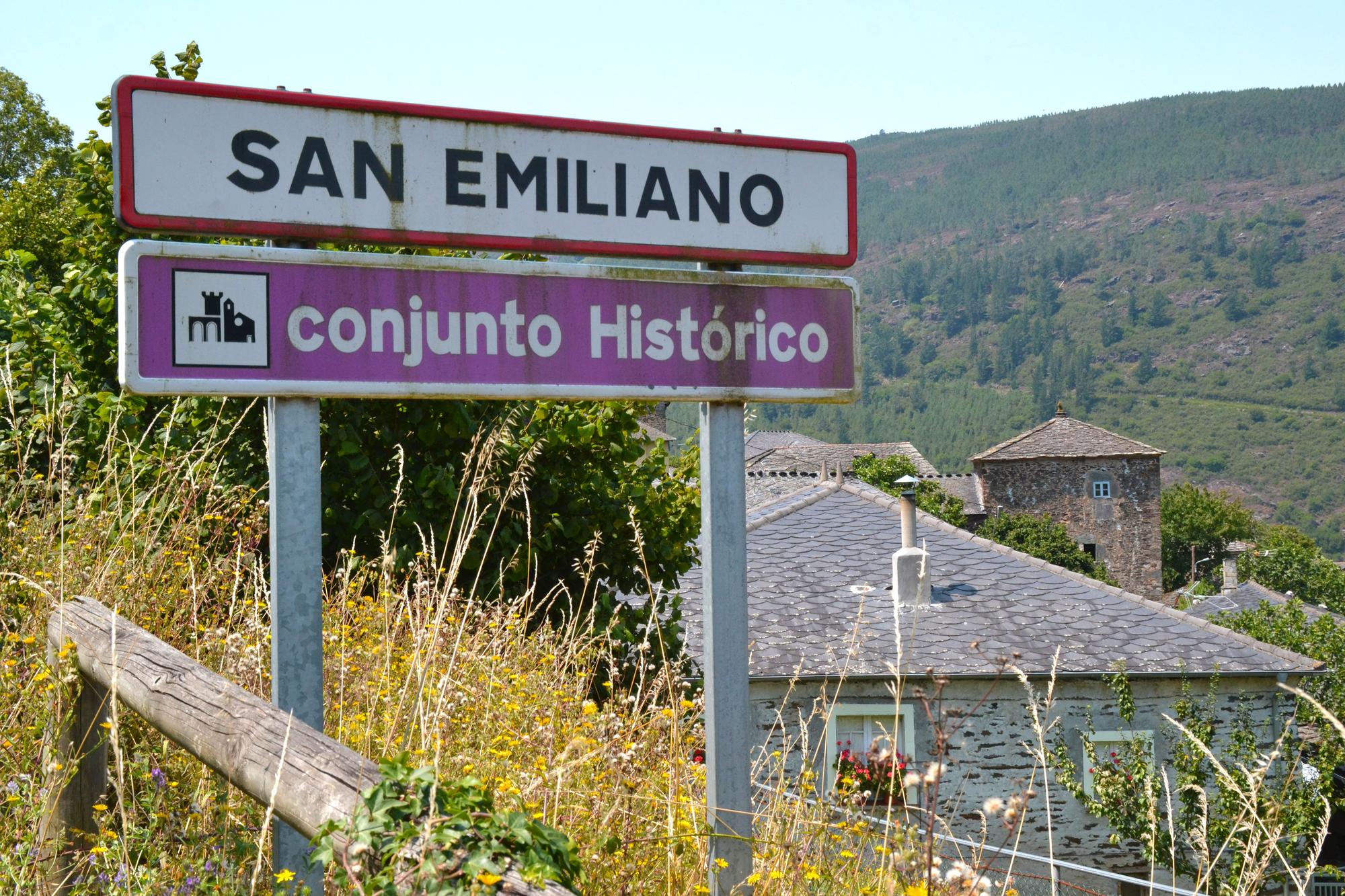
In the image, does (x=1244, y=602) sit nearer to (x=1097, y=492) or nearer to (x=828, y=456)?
(x=1097, y=492)

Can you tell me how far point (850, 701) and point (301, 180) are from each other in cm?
1305

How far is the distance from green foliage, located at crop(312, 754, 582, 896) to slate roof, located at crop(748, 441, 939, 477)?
50.1 meters

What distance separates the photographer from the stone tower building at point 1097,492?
221ft

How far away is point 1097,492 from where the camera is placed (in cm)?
6788

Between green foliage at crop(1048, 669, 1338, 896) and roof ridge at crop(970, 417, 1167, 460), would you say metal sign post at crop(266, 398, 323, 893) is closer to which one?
green foliage at crop(1048, 669, 1338, 896)

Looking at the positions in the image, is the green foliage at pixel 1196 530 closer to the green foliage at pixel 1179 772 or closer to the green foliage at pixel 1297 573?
the green foliage at pixel 1297 573

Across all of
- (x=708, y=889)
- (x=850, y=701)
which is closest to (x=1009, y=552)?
(x=850, y=701)

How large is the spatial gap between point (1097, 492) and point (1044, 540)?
8.24 meters

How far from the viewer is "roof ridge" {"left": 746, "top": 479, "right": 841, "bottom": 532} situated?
59.8 ft

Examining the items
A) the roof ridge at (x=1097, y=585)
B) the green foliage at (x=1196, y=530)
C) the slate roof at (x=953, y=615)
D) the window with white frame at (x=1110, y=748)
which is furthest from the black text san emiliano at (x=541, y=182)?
the green foliage at (x=1196, y=530)

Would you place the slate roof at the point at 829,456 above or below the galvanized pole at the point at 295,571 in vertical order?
below

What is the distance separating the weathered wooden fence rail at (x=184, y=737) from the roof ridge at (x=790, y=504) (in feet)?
48.4

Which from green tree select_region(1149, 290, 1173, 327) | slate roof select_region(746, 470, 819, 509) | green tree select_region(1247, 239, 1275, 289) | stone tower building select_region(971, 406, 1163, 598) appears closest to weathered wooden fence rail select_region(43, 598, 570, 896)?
slate roof select_region(746, 470, 819, 509)

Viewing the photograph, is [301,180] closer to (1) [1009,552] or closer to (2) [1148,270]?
(1) [1009,552]
